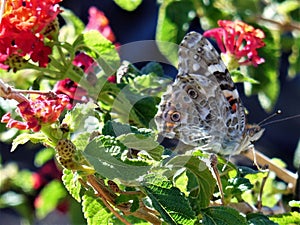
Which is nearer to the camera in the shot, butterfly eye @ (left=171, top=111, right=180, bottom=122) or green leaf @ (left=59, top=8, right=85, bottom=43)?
butterfly eye @ (left=171, top=111, right=180, bottom=122)

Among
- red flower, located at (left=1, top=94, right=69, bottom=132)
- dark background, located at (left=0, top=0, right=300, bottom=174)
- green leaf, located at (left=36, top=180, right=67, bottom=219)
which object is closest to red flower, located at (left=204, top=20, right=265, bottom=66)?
red flower, located at (left=1, top=94, right=69, bottom=132)

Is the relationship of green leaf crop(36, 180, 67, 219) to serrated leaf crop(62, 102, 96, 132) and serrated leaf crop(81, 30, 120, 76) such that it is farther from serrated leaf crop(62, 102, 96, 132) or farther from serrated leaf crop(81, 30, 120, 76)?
serrated leaf crop(62, 102, 96, 132)

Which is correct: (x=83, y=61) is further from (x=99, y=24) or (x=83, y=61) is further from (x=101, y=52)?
(x=99, y=24)

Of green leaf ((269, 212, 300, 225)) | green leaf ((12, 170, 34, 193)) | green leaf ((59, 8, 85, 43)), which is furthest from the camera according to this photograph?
green leaf ((12, 170, 34, 193))

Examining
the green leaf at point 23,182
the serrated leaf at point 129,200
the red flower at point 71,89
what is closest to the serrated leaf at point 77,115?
the serrated leaf at point 129,200

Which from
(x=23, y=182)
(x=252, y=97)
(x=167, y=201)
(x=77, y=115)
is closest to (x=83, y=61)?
(x=77, y=115)

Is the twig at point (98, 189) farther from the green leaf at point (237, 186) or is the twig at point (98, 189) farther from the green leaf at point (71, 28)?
the green leaf at point (71, 28)
